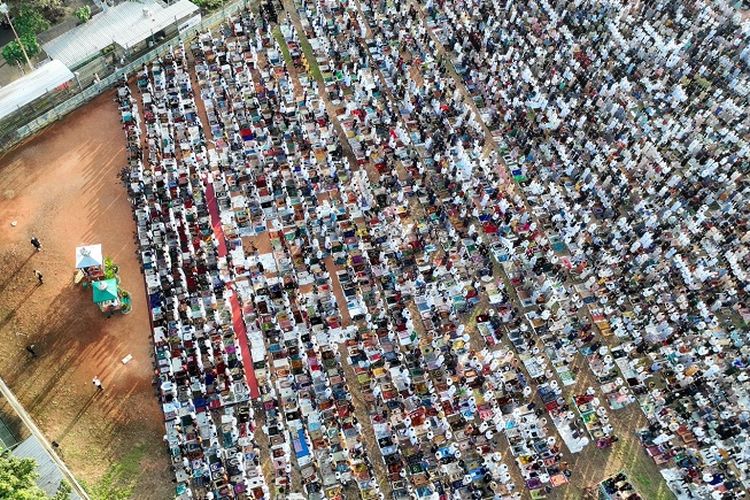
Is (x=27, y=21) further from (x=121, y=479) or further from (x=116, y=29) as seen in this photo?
(x=121, y=479)

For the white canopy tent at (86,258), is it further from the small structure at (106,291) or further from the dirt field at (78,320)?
the dirt field at (78,320)

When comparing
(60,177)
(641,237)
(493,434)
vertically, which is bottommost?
(493,434)

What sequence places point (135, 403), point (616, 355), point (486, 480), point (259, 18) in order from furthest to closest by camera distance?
point (259, 18), point (616, 355), point (135, 403), point (486, 480)

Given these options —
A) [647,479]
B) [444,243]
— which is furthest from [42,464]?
[647,479]

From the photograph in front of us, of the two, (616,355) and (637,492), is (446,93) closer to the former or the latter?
(616,355)

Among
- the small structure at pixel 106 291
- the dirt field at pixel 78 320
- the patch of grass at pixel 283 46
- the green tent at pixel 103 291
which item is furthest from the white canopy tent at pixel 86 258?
the patch of grass at pixel 283 46

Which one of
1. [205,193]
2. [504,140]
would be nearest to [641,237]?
[504,140]
